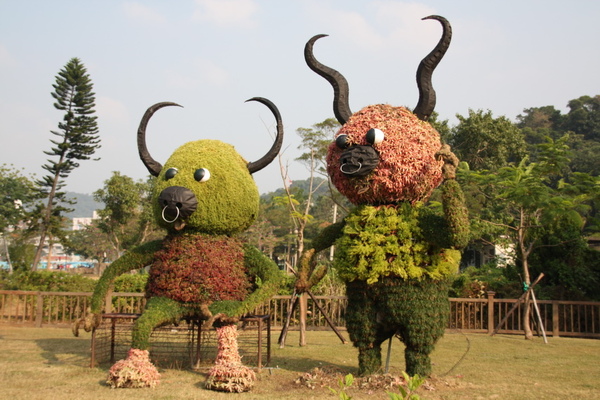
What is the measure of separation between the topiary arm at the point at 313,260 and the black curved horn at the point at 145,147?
2387 mm

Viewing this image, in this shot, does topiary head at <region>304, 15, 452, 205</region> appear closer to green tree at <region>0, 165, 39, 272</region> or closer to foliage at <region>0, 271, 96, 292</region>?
foliage at <region>0, 271, 96, 292</region>

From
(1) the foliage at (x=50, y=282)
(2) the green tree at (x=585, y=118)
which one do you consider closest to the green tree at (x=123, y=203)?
(1) the foliage at (x=50, y=282)

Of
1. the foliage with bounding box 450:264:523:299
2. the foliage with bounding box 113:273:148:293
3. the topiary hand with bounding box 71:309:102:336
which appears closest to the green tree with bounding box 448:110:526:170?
the foliage with bounding box 450:264:523:299

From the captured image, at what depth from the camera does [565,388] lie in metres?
6.11

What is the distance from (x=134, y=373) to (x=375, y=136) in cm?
363

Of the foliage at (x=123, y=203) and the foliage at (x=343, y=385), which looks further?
the foliage at (x=123, y=203)

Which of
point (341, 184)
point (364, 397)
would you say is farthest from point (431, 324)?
point (341, 184)

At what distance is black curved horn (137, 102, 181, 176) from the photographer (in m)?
7.15

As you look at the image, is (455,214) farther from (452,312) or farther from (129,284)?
(129,284)

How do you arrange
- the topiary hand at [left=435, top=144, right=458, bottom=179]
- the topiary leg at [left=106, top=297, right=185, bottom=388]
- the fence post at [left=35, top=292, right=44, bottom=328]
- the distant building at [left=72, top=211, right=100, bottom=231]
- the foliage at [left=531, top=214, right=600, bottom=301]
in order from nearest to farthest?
the topiary hand at [left=435, top=144, right=458, bottom=179]
the topiary leg at [left=106, top=297, right=185, bottom=388]
the fence post at [left=35, top=292, right=44, bottom=328]
the foliage at [left=531, top=214, right=600, bottom=301]
the distant building at [left=72, top=211, right=100, bottom=231]

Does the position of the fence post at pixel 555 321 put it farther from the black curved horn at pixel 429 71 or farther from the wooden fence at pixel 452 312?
the black curved horn at pixel 429 71

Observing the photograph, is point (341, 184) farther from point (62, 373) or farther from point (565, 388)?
point (62, 373)

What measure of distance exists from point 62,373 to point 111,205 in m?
19.7

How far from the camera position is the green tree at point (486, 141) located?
24.6m
